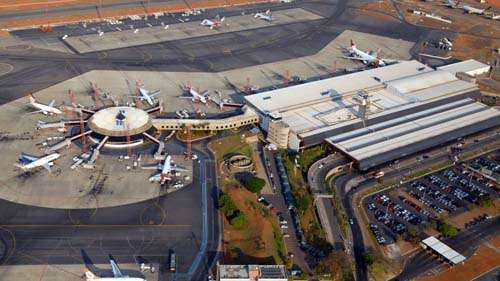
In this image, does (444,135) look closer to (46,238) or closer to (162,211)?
(162,211)

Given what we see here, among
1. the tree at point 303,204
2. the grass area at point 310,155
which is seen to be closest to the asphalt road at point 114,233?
the tree at point 303,204

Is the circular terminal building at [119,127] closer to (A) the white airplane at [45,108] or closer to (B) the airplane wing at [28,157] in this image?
(A) the white airplane at [45,108]

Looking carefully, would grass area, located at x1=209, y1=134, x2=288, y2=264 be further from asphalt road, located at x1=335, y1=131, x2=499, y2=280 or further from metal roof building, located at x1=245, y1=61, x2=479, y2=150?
metal roof building, located at x1=245, y1=61, x2=479, y2=150

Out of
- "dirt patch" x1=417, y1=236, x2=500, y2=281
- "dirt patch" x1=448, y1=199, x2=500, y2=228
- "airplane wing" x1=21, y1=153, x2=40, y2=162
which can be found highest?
"airplane wing" x1=21, y1=153, x2=40, y2=162

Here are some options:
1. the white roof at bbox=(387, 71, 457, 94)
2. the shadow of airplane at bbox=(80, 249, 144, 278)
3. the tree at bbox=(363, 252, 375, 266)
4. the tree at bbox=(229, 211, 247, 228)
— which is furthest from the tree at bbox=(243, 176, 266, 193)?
the white roof at bbox=(387, 71, 457, 94)

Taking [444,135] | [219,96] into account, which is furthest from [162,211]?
[444,135]

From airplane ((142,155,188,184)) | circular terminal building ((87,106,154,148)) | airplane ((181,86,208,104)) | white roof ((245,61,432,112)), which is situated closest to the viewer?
airplane ((142,155,188,184))

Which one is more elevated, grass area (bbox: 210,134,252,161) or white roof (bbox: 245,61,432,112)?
white roof (bbox: 245,61,432,112)

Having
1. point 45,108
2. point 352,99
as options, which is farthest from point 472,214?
point 45,108
